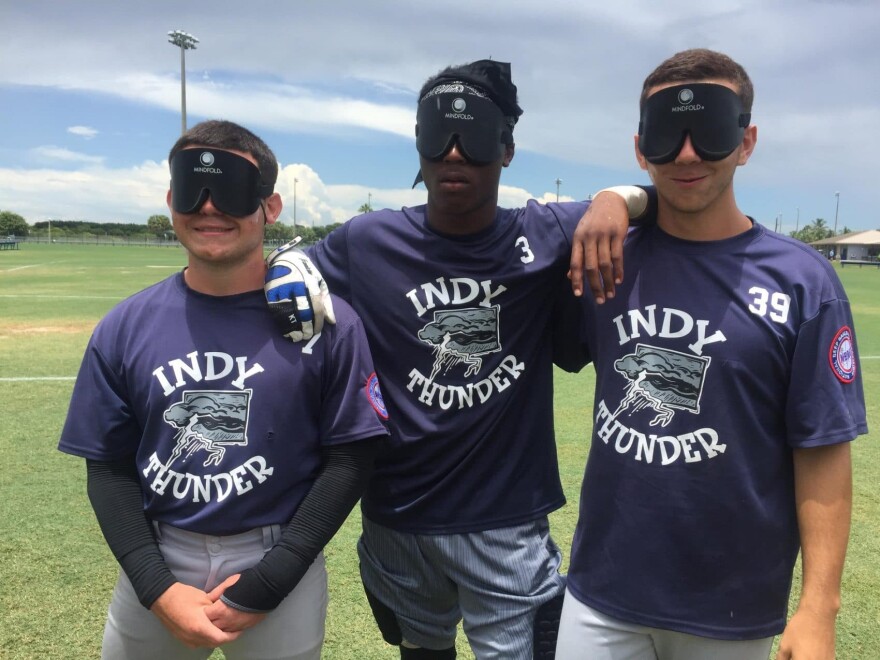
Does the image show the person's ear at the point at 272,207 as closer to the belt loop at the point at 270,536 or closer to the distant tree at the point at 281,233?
the belt loop at the point at 270,536

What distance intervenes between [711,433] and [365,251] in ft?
4.54

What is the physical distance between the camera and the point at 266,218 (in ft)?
8.01

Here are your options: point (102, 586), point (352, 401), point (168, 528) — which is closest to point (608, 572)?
point (352, 401)

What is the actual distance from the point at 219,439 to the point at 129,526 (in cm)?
40

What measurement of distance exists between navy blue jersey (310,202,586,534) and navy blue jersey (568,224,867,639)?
50 cm

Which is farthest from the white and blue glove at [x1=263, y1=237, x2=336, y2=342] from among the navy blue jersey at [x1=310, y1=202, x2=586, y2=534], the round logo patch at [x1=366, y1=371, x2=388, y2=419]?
the navy blue jersey at [x1=310, y1=202, x2=586, y2=534]

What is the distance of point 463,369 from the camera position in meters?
2.49

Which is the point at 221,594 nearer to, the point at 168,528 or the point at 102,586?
the point at 168,528

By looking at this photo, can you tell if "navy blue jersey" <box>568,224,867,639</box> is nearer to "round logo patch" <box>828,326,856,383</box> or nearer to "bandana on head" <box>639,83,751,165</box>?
"round logo patch" <box>828,326,856,383</box>

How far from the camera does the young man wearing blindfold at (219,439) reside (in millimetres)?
2158

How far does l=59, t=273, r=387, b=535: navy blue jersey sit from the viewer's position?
217 cm

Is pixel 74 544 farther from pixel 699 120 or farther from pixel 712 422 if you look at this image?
pixel 699 120

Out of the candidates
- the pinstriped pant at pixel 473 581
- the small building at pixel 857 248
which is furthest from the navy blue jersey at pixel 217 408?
the small building at pixel 857 248

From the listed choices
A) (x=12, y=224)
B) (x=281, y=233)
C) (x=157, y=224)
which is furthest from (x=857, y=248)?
(x=12, y=224)
